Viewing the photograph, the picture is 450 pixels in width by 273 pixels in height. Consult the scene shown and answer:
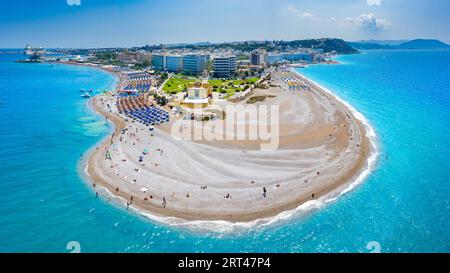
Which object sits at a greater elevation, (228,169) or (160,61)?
(160,61)

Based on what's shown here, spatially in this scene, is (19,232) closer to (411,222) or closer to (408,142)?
(411,222)

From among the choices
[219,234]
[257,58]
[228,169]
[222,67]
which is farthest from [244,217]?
[257,58]

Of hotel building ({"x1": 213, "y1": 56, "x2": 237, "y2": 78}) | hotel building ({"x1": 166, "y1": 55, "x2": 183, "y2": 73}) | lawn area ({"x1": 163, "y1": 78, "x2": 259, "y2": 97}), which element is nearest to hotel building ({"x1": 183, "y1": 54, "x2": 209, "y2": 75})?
hotel building ({"x1": 166, "y1": 55, "x2": 183, "y2": 73})

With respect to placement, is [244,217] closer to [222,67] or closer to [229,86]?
[229,86]

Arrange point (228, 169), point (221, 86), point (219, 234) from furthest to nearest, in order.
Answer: point (221, 86), point (228, 169), point (219, 234)

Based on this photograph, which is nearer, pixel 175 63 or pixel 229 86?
pixel 229 86

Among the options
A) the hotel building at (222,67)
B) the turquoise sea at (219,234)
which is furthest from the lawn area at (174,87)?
the turquoise sea at (219,234)

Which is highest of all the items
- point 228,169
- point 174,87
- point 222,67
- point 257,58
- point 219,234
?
point 257,58
